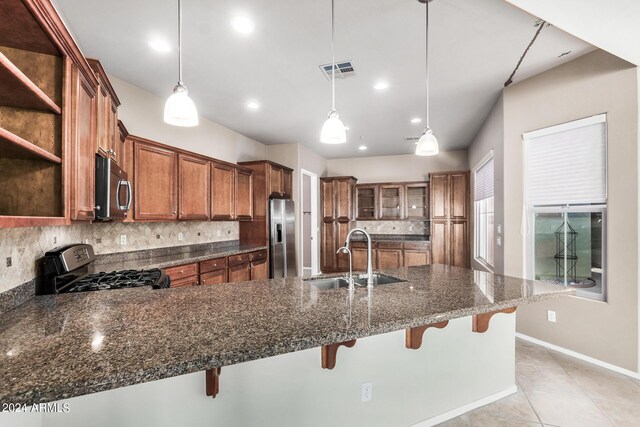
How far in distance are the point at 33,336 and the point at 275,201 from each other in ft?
13.6

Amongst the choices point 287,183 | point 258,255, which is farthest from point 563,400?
point 287,183

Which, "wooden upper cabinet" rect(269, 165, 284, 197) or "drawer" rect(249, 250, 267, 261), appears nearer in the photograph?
Answer: "drawer" rect(249, 250, 267, 261)

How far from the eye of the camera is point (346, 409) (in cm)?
173

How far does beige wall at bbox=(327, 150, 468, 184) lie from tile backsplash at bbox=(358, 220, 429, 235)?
1026mm

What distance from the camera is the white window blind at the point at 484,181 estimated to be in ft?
15.3

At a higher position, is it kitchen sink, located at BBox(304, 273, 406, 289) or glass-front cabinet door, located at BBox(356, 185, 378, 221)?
glass-front cabinet door, located at BBox(356, 185, 378, 221)

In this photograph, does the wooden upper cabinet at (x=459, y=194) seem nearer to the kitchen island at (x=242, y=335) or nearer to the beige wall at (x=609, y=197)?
the beige wall at (x=609, y=197)

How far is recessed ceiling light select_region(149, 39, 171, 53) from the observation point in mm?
2648

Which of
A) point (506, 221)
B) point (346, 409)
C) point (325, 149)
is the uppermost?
point (325, 149)

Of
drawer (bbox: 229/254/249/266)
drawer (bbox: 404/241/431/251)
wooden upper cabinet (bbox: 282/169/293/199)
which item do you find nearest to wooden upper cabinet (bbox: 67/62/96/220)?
drawer (bbox: 229/254/249/266)

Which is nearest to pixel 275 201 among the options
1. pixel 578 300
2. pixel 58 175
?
pixel 58 175

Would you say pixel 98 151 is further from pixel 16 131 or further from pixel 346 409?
pixel 346 409

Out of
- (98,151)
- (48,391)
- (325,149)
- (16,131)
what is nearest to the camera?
(48,391)

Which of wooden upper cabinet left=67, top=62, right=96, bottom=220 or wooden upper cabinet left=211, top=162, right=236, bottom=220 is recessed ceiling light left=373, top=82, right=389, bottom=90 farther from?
wooden upper cabinet left=67, top=62, right=96, bottom=220
